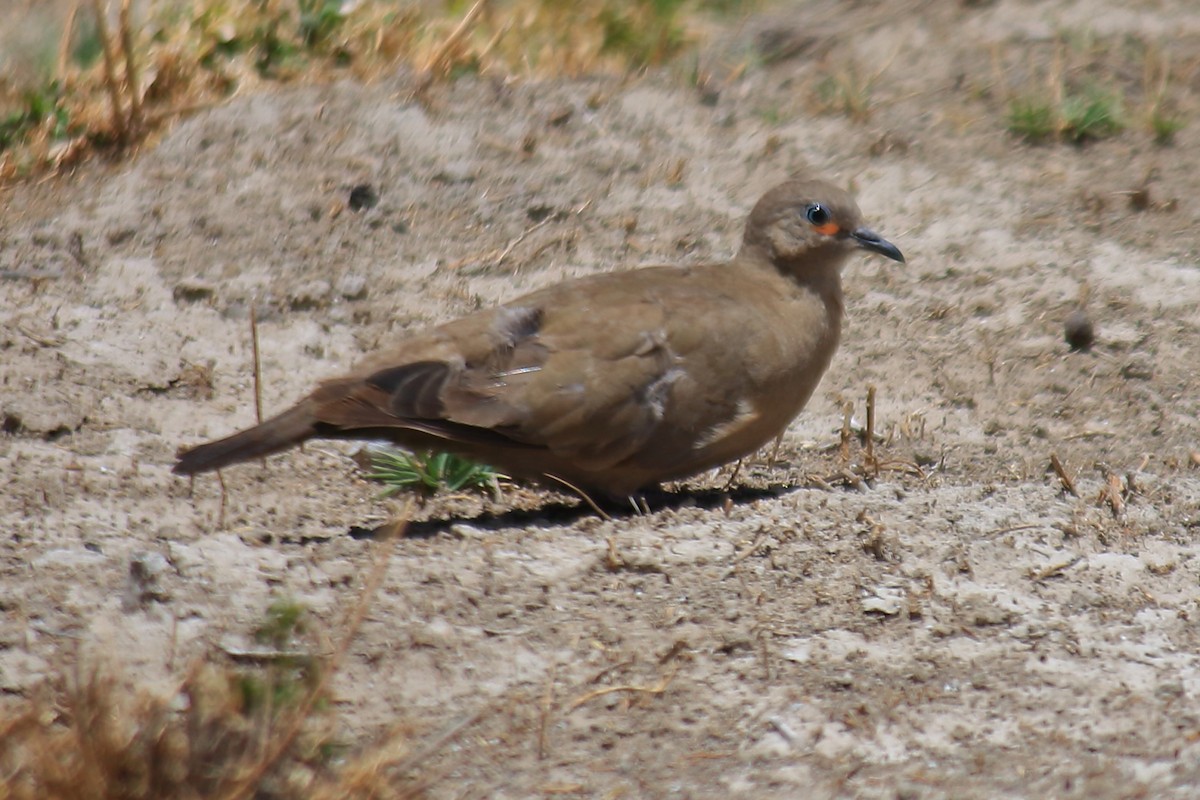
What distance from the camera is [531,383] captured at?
4.79 metres

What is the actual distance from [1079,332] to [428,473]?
2480 mm

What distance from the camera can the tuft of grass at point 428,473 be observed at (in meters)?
5.32

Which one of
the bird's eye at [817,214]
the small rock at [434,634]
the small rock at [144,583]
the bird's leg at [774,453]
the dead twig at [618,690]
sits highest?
the bird's eye at [817,214]

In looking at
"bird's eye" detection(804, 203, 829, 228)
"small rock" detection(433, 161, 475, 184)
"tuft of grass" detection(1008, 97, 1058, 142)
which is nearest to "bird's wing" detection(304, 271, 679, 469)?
"bird's eye" detection(804, 203, 829, 228)

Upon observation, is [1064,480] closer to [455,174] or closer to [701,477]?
[701,477]

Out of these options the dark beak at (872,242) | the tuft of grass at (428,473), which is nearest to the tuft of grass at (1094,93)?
the dark beak at (872,242)

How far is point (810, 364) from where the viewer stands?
17.0 ft

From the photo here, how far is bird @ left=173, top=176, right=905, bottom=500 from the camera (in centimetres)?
469

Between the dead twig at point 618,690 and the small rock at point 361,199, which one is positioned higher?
the small rock at point 361,199

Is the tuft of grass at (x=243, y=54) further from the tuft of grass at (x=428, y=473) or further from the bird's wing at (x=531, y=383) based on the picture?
the bird's wing at (x=531, y=383)

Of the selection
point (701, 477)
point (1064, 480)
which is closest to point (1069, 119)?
point (701, 477)

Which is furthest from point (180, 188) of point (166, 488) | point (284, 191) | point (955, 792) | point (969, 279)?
point (955, 792)

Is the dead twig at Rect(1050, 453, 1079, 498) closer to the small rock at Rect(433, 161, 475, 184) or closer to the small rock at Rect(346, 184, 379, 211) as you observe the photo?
the small rock at Rect(433, 161, 475, 184)

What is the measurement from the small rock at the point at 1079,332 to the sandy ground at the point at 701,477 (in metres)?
0.08
